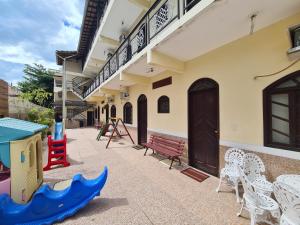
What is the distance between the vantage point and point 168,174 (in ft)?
15.1

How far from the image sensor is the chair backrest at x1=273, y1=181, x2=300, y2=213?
1727mm

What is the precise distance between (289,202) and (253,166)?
159cm

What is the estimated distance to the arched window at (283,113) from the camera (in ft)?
9.55

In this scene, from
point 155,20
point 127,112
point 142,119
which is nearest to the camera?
point 155,20

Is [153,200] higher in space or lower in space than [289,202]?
lower

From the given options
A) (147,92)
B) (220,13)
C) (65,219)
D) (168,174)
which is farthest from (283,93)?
(147,92)

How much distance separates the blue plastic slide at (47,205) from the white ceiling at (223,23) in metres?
3.89

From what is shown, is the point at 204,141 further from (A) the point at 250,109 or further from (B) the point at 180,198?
(B) the point at 180,198

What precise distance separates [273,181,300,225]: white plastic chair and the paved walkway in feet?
3.07

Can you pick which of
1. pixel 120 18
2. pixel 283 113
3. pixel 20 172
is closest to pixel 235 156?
pixel 283 113

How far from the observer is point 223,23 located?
3262mm

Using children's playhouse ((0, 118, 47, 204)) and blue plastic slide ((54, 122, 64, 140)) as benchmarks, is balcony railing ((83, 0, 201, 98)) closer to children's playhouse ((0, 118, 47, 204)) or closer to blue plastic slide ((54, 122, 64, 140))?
children's playhouse ((0, 118, 47, 204))

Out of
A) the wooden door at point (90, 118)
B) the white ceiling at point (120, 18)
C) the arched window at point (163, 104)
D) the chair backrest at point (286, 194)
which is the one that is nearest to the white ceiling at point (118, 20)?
the white ceiling at point (120, 18)

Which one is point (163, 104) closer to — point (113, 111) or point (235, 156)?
point (235, 156)
